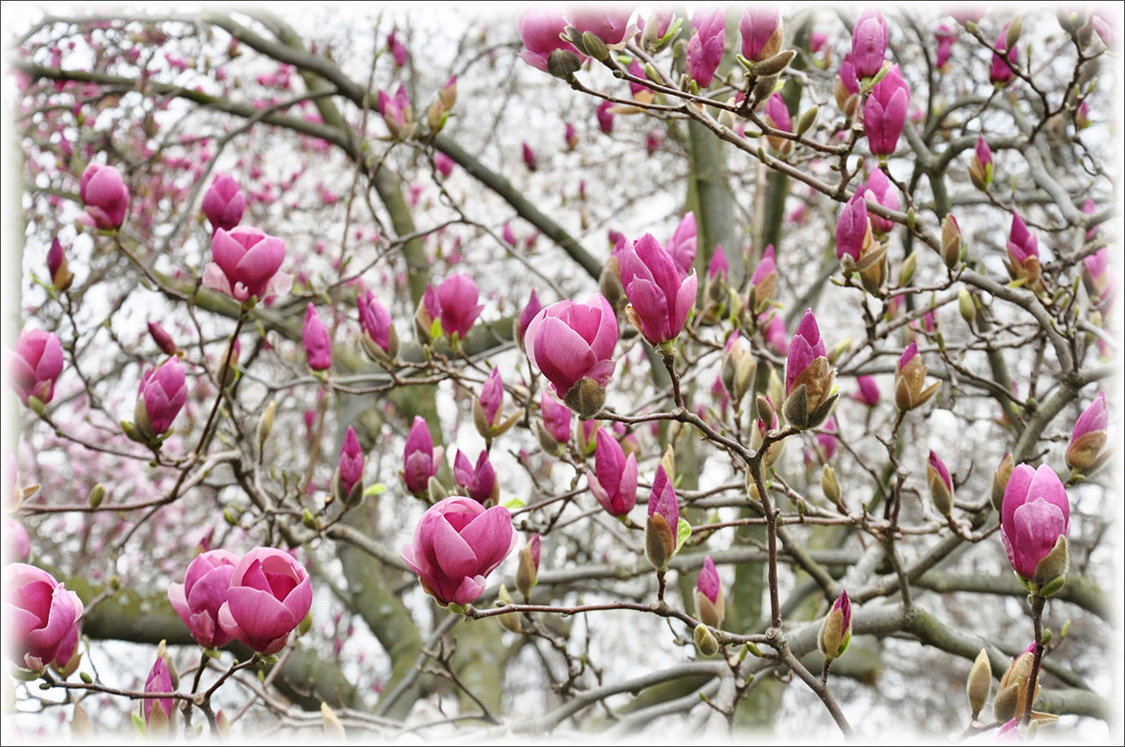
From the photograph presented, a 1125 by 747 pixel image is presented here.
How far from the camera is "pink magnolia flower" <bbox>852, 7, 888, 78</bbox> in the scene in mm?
1230

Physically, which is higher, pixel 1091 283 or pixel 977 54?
pixel 977 54

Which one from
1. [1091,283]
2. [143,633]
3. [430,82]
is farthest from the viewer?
[430,82]

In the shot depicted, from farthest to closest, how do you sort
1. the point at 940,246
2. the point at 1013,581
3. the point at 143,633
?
the point at 143,633, the point at 1013,581, the point at 940,246

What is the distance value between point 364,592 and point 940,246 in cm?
293

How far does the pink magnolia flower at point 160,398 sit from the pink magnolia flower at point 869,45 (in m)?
1.11

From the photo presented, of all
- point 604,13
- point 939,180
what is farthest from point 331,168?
point 604,13

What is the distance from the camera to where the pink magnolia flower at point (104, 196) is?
1537 millimetres

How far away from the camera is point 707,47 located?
120cm

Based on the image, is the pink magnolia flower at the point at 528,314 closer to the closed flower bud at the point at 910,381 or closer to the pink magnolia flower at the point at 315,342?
the pink magnolia flower at the point at 315,342

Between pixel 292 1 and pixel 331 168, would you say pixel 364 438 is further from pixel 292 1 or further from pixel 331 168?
pixel 331 168

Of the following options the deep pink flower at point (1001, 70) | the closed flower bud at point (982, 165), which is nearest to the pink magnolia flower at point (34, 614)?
the closed flower bud at point (982, 165)

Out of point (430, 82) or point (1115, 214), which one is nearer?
point (1115, 214)

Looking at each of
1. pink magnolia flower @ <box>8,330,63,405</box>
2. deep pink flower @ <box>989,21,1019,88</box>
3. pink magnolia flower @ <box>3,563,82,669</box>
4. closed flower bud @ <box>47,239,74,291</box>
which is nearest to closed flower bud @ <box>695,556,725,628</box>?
pink magnolia flower @ <box>3,563,82,669</box>

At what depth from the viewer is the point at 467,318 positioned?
1584 mm
